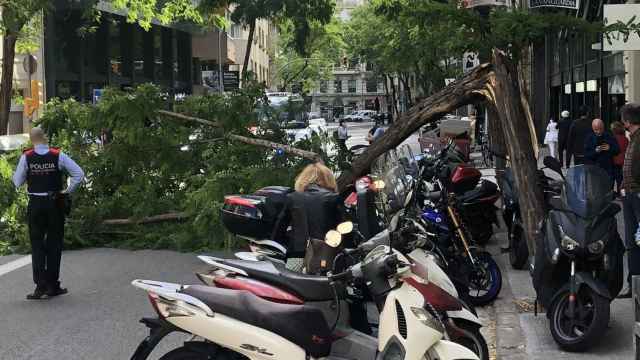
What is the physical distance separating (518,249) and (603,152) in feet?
16.5

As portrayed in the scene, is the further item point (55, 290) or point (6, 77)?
point (6, 77)

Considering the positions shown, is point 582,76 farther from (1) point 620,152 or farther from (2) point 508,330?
(2) point 508,330

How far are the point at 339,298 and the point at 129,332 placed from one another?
3106 mm

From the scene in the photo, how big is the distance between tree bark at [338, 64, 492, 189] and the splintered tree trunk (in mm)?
376

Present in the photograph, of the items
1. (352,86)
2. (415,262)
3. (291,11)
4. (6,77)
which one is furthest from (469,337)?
(352,86)

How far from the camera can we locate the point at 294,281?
4.77m

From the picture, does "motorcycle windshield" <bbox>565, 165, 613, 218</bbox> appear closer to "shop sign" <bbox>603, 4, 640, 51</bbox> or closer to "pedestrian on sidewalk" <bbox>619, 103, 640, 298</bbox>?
"pedestrian on sidewalk" <bbox>619, 103, 640, 298</bbox>

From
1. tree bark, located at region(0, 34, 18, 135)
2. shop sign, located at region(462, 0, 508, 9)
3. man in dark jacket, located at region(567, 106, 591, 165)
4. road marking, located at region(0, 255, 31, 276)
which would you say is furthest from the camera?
tree bark, located at region(0, 34, 18, 135)

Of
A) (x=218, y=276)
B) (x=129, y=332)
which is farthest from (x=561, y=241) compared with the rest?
(x=129, y=332)

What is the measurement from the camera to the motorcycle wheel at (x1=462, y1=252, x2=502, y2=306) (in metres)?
8.04

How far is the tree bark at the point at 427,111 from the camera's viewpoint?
30.6 feet

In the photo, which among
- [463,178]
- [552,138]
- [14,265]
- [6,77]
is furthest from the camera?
[552,138]

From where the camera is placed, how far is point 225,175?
1159 cm

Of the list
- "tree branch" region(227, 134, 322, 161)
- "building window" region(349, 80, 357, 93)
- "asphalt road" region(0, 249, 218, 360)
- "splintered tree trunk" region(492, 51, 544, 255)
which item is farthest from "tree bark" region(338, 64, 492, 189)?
"building window" region(349, 80, 357, 93)
